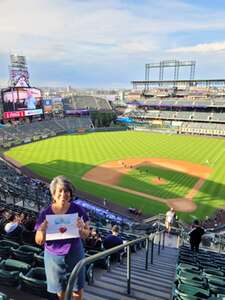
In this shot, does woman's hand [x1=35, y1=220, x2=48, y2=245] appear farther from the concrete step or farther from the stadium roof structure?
the stadium roof structure

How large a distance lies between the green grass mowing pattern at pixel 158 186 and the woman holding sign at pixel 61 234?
905 inches

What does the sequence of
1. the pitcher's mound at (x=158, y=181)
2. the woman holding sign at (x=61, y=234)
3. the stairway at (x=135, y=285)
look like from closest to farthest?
the woman holding sign at (x=61, y=234) < the stairway at (x=135, y=285) < the pitcher's mound at (x=158, y=181)

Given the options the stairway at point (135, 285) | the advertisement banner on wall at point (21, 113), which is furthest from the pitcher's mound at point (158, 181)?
the advertisement banner on wall at point (21, 113)

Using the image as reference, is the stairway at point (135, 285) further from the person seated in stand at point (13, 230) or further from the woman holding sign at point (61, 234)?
the person seated in stand at point (13, 230)

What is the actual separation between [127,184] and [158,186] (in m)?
3.11

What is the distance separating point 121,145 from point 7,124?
999 inches

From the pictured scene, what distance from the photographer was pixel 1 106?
5153 centimetres

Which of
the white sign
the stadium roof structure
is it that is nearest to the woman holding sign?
the white sign

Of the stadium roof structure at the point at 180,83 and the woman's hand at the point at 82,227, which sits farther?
the stadium roof structure at the point at 180,83

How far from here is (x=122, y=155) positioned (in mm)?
42188

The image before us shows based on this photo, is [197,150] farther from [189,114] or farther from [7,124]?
[7,124]

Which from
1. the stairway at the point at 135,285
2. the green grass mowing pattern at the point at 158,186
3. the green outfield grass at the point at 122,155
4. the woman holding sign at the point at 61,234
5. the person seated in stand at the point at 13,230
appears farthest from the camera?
the green grass mowing pattern at the point at 158,186

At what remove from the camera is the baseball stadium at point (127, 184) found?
540 cm

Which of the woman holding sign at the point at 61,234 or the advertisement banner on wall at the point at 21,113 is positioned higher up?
the woman holding sign at the point at 61,234
